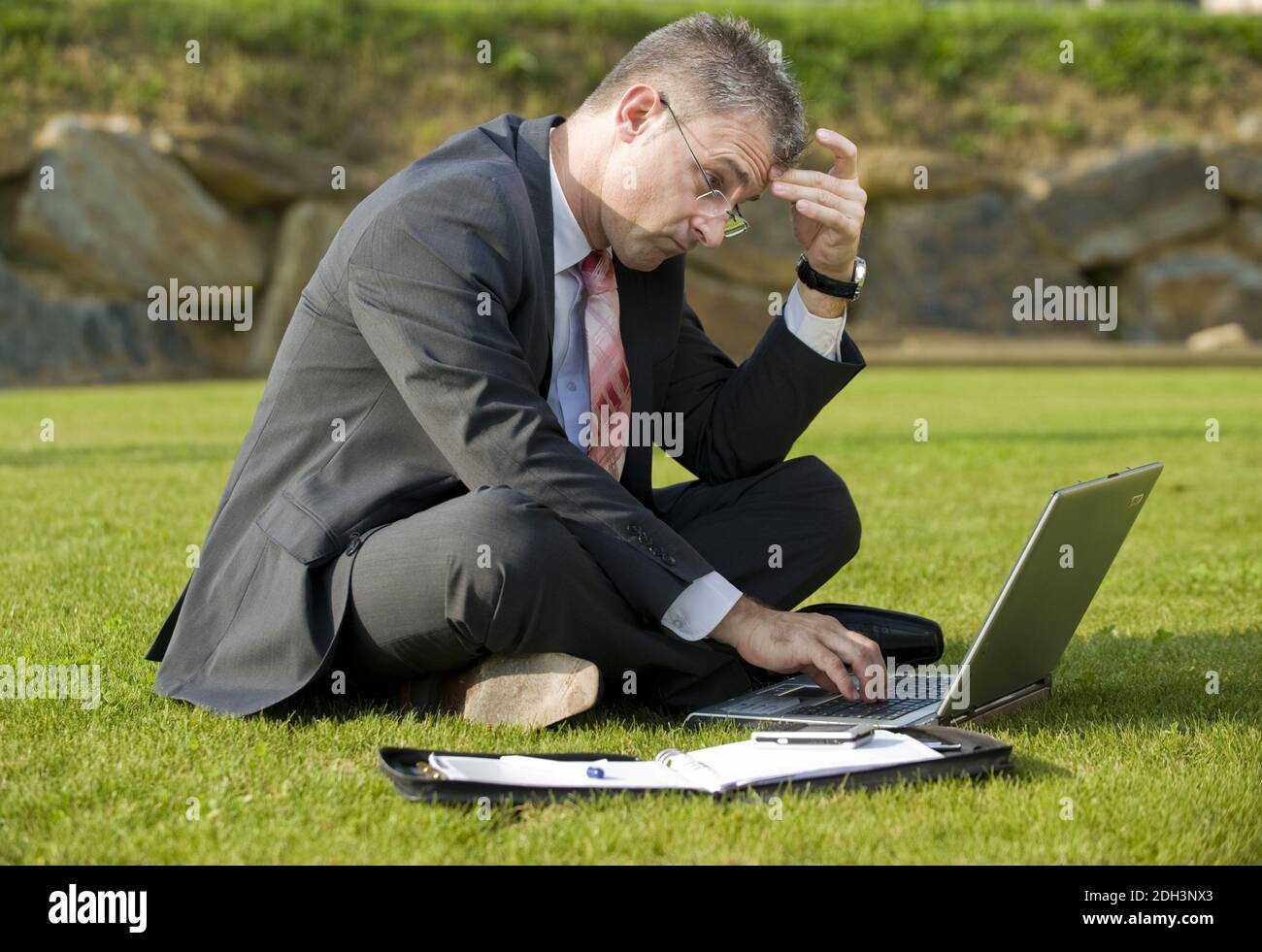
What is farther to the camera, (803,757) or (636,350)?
(636,350)

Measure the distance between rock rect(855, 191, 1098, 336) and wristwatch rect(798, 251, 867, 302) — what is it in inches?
766

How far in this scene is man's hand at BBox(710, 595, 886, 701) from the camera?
10.9 feet

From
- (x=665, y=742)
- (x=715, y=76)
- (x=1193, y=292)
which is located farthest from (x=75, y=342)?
(x=665, y=742)

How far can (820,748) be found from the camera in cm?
314

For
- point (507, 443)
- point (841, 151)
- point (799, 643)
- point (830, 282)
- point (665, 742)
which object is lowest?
point (665, 742)

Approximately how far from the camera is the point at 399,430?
141 inches

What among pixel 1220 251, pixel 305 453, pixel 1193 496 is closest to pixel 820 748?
pixel 305 453

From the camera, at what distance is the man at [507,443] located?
3363 millimetres

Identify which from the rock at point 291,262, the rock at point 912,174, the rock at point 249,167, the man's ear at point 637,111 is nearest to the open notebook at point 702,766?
the man's ear at point 637,111

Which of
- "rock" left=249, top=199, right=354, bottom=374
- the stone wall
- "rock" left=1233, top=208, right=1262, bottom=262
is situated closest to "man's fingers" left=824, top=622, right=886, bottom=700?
the stone wall

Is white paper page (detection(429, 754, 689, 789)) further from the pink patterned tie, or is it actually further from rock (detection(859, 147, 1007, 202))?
rock (detection(859, 147, 1007, 202))

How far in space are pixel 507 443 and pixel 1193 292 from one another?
2176 cm

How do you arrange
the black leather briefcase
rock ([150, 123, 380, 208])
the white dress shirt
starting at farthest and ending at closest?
rock ([150, 123, 380, 208]), the black leather briefcase, the white dress shirt

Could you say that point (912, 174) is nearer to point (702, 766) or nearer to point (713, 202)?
point (713, 202)
